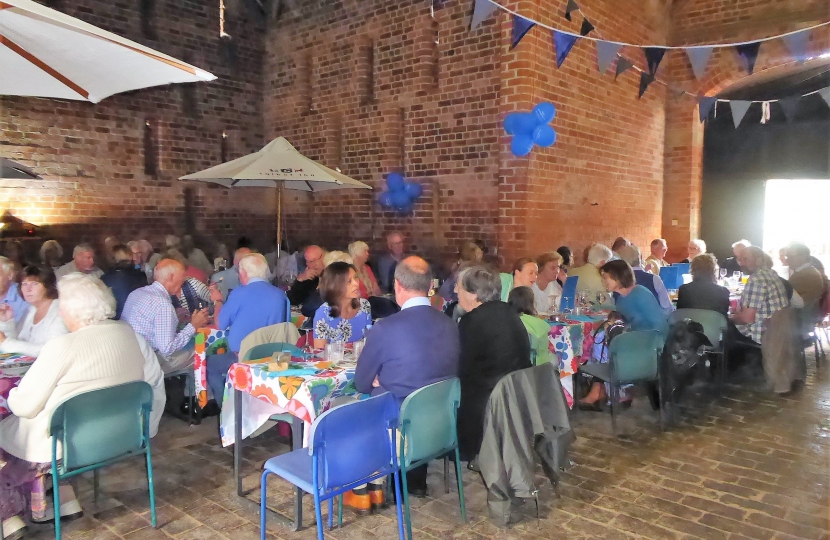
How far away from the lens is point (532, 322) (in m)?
4.27

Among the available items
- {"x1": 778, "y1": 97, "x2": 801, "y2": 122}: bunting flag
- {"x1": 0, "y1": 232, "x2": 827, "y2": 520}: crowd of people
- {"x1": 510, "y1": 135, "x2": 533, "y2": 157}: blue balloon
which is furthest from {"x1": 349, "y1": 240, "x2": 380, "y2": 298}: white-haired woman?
{"x1": 778, "y1": 97, "x2": 801, "y2": 122}: bunting flag

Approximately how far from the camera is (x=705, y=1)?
899 cm

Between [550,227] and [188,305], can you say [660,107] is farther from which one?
[188,305]

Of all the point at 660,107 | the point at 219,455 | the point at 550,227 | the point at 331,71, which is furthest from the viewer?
the point at 660,107

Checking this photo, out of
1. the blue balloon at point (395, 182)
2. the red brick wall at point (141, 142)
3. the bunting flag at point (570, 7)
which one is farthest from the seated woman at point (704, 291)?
the red brick wall at point (141, 142)

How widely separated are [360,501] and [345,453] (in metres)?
0.88

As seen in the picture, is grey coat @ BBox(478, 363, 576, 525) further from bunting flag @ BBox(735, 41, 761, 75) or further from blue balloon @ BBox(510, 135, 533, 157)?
bunting flag @ BBox(735, 41, 761, 75)

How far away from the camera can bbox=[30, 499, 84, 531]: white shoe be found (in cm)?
329

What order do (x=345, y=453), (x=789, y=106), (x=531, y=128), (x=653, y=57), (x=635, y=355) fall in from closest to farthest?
(x=345, y=453) → (x=635, y=355) → (x=531, y=128) → (x=653, y=57) → (x=789, y=106)

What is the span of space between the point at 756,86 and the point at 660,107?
5.89 feet

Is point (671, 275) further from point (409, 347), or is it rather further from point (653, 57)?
point (409, 347)

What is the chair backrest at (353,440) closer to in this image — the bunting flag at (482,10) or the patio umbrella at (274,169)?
the patio umbrella at (274,169)

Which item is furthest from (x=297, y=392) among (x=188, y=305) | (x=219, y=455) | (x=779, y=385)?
(x=779, y=385)

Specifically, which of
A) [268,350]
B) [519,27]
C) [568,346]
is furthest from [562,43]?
[268,350]
